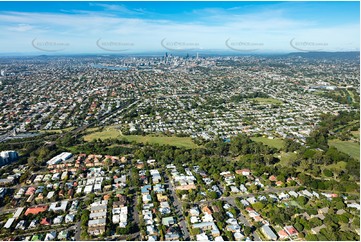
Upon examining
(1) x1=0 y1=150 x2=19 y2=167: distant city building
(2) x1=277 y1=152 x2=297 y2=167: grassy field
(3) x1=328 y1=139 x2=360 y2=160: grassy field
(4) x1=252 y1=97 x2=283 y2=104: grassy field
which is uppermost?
(1) x1=0 y1=150 x2=19 y2=167: distant city building

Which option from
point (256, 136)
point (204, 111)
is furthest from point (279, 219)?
point (204, 111)

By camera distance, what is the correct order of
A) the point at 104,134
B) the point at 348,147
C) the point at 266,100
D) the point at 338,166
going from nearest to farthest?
the point at 338,166 < the point at 348,147 < the point at 104,134 < the point at 266,100

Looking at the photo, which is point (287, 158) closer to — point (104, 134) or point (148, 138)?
point (148, 138)

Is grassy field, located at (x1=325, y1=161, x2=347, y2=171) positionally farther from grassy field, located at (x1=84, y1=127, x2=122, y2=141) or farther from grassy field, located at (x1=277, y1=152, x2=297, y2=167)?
grassy field, located at (x1=84, y1=127, x2=122, y2=141)

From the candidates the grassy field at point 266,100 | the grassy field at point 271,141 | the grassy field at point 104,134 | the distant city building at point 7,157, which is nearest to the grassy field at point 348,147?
the grassy field at point 271,141

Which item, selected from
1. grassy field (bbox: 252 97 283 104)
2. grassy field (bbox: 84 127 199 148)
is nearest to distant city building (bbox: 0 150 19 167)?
grassy field (bbox: 84 127 199 148)

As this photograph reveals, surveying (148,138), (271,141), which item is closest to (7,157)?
(148,138)

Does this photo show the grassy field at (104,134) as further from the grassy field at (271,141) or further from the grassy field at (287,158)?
the grassy field at (287,158)
